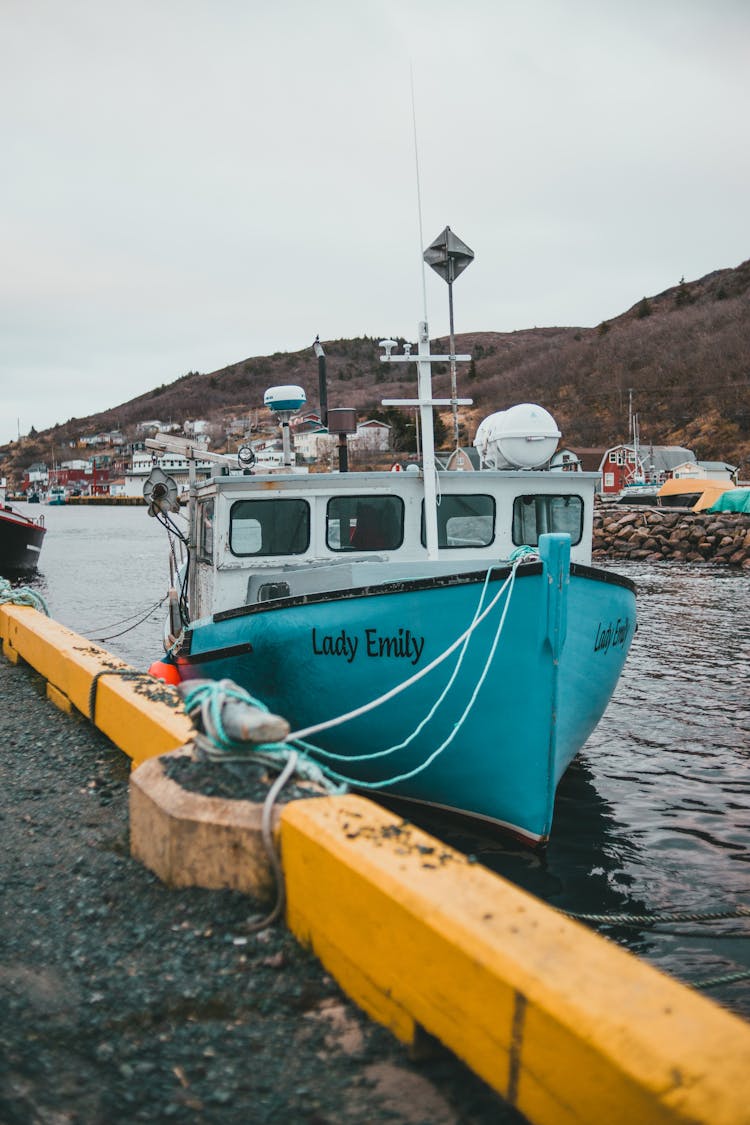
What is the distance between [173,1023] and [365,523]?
6369mm

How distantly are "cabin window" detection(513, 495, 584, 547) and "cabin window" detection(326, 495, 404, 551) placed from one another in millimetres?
1276

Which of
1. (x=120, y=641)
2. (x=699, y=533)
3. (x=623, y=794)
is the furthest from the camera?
(x=699, y=533)

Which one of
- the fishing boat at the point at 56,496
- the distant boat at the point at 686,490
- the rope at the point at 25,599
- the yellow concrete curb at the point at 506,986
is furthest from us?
the fishing boat at the point at 56,496

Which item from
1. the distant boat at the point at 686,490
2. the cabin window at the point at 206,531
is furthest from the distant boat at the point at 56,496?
the cabin window at the point at 206,531

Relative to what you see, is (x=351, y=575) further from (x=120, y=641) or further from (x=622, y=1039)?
(x=120, y=641)

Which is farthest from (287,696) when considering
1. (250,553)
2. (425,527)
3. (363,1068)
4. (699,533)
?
(699,533)

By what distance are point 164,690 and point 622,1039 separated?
13.7 feet

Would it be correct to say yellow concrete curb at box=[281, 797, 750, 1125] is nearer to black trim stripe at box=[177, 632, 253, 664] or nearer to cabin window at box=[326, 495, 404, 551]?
black trim stripe at box=[177, 632, 253, 664]

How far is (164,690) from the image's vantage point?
572cm

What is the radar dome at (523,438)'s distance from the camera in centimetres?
922

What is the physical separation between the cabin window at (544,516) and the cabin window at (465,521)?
0.29 meters

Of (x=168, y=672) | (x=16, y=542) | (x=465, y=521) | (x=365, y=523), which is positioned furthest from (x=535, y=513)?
(x=16, y=542)

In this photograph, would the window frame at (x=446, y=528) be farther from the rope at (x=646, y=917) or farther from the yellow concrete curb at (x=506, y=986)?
the yellow concrete curb at (x=506, y=986)

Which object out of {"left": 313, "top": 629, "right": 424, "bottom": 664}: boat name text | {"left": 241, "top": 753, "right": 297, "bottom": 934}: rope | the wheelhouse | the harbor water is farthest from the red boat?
{"left": 241, "top": 753, "right": 297, "bottom": 934}: rope
